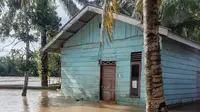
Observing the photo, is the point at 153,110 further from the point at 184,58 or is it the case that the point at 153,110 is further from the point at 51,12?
the point at 51,12

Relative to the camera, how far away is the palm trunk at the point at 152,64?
5633mm

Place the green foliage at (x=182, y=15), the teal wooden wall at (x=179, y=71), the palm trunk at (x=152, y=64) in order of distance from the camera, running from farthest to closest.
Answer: the green foliage at (x=182, y=15) → the teal wooden wall at (x=179, y=71) → the palm trunk at (x=152, y=64)

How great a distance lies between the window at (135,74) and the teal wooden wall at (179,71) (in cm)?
114

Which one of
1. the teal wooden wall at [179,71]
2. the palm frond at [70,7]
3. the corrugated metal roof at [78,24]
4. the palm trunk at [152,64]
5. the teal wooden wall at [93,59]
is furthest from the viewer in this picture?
the palm frond at [70,7]

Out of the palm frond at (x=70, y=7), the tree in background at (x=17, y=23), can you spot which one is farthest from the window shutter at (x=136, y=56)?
the tree in background at (x=17, y=23)

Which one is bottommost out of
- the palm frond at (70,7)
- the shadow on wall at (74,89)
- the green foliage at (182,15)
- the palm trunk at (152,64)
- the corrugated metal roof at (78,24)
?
the shadow on wall at (74,89)

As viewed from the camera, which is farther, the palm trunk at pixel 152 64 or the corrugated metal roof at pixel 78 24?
the corrugated metal roof at pixel 78 24

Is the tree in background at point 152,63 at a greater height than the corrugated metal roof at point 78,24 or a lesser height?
lesser

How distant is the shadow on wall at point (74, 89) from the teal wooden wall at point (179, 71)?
3827mm

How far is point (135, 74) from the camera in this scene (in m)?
12.3

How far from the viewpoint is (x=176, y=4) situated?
16.6 metres

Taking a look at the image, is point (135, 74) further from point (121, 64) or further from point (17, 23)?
point (17, 23)

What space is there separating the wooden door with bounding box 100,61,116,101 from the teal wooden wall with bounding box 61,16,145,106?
288 millimetres

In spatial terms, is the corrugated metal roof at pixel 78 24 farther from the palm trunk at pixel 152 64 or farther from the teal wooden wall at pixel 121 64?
the palm trunk at pixel 152 64
